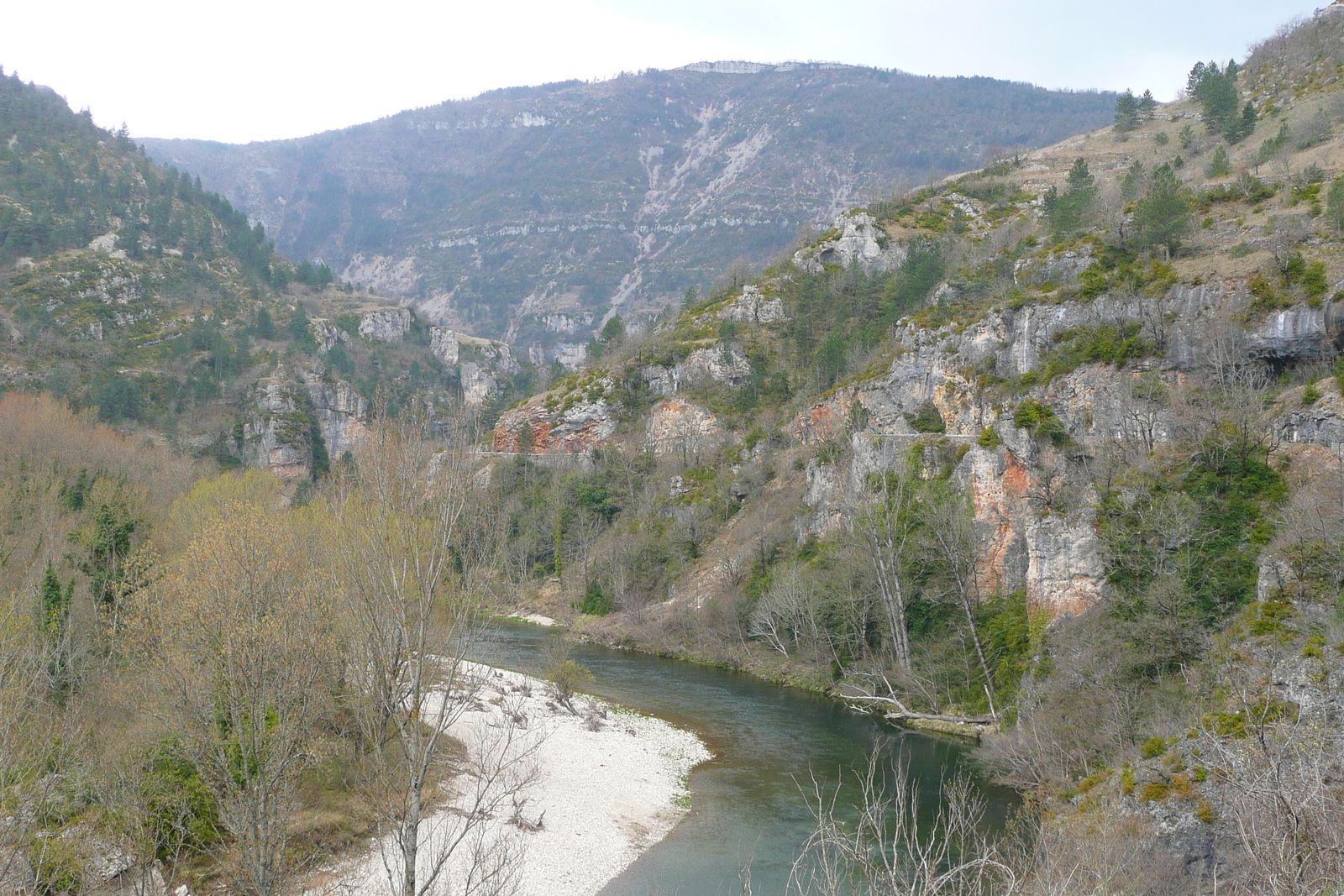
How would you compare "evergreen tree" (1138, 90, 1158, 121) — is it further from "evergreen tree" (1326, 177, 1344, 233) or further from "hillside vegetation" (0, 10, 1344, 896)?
"evergreen tree" (1326, 177, 1344, 233)

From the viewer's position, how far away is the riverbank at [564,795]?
19.0 metres

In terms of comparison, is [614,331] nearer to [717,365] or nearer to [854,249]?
[717,365]

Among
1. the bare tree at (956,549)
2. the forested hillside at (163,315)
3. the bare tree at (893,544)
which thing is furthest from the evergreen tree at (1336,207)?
the forested hillside at (163,315)

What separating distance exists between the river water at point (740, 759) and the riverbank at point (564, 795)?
777mm

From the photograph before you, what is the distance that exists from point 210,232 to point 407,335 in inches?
1490

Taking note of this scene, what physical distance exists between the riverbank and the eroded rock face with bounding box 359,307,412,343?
118331mm

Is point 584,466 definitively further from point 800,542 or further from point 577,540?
point 800,542

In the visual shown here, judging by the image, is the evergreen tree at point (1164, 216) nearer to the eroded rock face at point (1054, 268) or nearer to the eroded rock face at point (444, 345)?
the eroded rock face at point (1054, 268)

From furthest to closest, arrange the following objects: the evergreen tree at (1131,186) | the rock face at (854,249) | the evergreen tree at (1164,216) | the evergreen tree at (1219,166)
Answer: the rock face at (854,249) < the evergreen tree at (1131,186) < the evergreen tree at (1219,166) < the evergreen tree at (1164,216)

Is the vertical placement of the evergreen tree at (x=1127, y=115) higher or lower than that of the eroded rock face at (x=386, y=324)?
higher

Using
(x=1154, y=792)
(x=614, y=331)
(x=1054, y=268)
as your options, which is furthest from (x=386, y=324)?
(x=1154, y=792)

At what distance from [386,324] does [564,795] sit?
136515 millimetres

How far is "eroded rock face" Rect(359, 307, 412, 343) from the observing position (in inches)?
5527

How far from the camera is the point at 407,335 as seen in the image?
149375 mm
